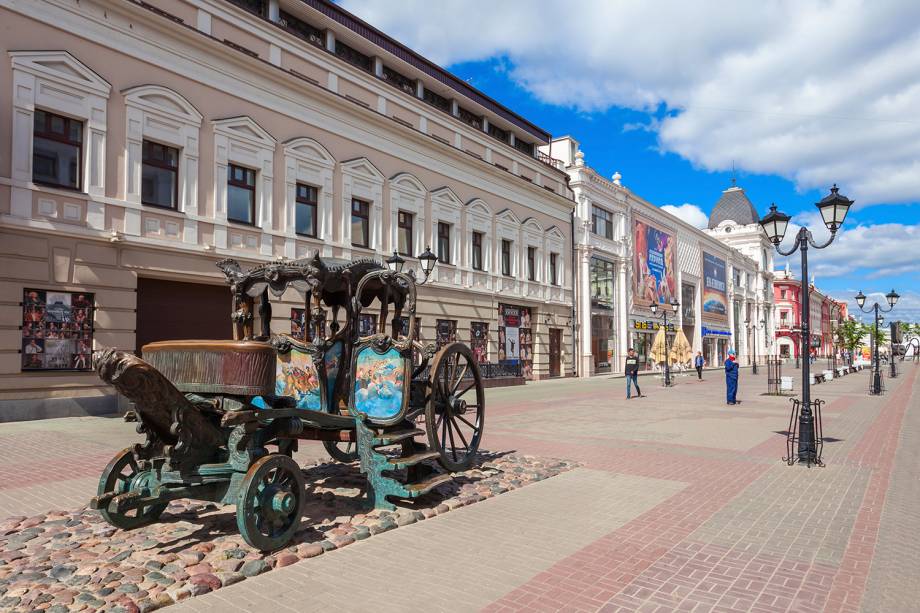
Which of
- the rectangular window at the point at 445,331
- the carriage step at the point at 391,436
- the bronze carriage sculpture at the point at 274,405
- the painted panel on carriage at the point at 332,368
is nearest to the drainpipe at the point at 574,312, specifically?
the rectangular window at the point at 445,331

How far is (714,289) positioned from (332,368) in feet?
189

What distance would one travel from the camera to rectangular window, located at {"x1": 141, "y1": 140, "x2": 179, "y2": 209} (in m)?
15.8

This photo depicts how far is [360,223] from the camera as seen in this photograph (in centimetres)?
2238

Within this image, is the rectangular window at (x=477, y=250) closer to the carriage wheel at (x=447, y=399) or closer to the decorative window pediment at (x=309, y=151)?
the decorative window pediment at (x=309, y=151)

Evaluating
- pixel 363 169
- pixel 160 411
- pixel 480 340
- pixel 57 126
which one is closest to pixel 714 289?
pixel 480 340

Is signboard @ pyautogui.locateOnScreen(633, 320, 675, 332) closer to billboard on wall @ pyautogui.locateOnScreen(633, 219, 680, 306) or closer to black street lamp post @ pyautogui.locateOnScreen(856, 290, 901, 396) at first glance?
billboard on wall @ pyautogui.locateOnScreen(633, 219, 680, 306)

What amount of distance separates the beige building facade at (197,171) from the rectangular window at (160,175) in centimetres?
5

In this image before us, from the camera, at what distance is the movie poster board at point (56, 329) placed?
13453 mm

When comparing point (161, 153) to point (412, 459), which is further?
point (161, 153)

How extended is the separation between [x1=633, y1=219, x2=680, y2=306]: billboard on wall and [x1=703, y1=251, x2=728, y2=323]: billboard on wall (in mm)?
8501

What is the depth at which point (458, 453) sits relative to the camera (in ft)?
29.8

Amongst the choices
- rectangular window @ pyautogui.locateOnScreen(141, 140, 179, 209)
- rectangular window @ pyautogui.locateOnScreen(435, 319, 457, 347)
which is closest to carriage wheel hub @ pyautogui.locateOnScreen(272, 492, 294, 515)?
rectangular window @ pyautogui.locateOnScreen(141, 140, 179, 209)

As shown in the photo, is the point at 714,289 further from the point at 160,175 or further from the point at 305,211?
the point at 160,175

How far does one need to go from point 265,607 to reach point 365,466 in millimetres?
2377
